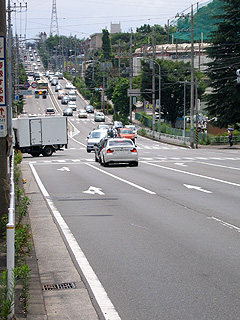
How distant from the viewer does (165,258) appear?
9.26 m

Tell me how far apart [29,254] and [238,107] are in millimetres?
56953

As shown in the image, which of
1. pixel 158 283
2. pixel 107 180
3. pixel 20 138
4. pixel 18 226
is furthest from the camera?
pixel 20 138

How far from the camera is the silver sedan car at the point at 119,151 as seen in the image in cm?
2912

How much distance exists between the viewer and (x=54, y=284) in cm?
797

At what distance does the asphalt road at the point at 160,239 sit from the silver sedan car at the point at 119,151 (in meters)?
6.54

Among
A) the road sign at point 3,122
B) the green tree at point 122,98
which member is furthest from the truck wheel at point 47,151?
the green tree at point 122,98

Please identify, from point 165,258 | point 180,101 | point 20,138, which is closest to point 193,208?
point 165,258

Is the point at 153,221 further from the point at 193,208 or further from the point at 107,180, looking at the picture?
the point at 107,180

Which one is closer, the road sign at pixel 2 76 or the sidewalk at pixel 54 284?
the sidewalk at pixel 54 284

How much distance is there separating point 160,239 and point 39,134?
112 ft

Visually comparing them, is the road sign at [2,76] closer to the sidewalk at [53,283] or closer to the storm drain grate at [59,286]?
the sidewalk at [53,283]

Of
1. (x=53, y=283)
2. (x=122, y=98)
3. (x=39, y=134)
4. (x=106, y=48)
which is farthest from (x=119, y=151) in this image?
(x=106, y=48)

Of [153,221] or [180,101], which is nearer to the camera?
[153,221]

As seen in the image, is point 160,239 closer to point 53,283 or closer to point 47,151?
point 53,283
